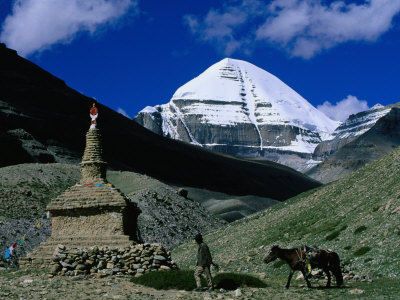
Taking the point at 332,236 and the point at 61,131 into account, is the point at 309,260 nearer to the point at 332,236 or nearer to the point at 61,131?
→ the point at 332,236

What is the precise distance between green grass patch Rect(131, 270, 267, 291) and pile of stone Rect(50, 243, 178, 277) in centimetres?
199

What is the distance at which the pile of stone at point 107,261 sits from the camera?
76.5 feet

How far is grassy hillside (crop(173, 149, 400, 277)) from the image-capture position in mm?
26516

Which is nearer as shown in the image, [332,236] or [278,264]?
[278,264]

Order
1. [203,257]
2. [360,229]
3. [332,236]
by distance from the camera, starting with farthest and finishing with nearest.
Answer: [332,236]
[360,229]
[203,257]

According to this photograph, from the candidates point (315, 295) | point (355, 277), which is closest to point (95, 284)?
point (315, 295)

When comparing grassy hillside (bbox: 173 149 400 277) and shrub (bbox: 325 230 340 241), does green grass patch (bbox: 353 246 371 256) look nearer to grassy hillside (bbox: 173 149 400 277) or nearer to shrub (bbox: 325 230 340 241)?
grassy hillside (bbox: 173 149 400 277)

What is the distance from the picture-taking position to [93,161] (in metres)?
32.5

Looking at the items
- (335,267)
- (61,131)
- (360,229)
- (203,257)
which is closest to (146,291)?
(203,257)

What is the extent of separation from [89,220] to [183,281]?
1052cm

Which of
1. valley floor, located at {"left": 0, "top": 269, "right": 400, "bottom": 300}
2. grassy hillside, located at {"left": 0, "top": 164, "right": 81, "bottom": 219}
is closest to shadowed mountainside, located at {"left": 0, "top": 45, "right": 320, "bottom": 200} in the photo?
grassy hillside, located at {"left": 0, "top": 164, "right": 81, "bottom": 219}

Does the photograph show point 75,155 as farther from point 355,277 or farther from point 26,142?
point 355,277

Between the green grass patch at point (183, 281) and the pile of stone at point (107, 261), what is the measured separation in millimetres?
1987

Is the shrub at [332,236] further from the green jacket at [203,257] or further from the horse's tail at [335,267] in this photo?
the green jacket at [203,257]
